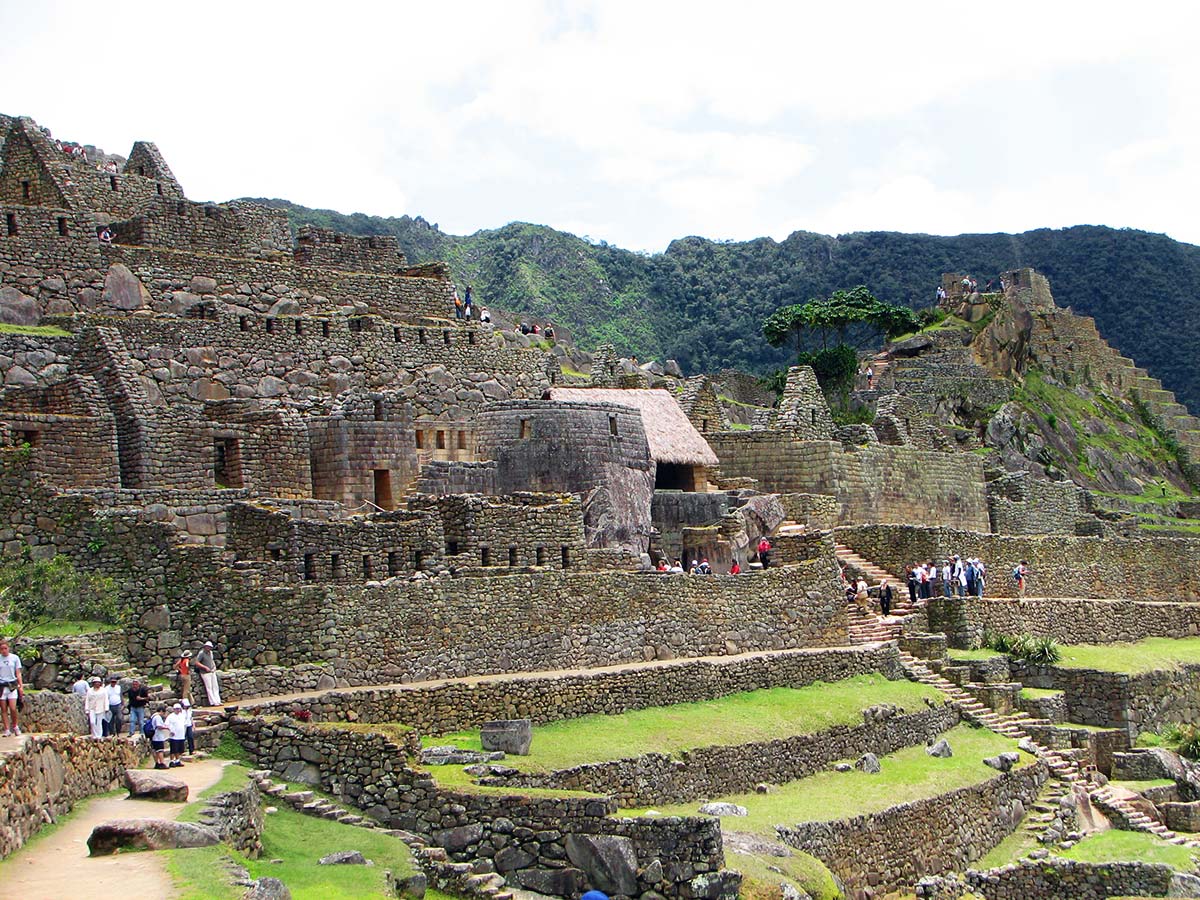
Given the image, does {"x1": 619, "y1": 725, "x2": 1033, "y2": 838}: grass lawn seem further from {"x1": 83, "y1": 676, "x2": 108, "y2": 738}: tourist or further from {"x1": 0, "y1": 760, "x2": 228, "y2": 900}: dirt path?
{"x1": 0, "y1": 760, "x2": 228, "y2": 900}: dirt path

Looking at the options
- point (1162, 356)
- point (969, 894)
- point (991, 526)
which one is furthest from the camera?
point (1162, 356)

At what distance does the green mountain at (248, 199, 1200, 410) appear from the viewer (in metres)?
89.9

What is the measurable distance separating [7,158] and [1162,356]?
299 feet

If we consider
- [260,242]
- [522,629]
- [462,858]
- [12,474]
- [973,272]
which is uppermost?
[973,272]

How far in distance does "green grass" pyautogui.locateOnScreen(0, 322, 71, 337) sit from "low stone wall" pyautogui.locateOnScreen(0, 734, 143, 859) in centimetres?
1015

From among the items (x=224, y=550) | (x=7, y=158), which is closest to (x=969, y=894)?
(x=224, y=550)

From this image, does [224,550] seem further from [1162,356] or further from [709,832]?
[1162,356]

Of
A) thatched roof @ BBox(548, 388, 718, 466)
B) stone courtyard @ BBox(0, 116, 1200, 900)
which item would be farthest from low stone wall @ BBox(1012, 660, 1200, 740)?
thatched roof @ BBox(548, 388, 718, 466)

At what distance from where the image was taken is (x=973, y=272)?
11500cm

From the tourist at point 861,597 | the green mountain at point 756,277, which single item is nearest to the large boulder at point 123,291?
the tourist at point 861,597

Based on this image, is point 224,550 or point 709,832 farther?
point 224,550

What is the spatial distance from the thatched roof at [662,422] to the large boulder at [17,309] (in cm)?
1031

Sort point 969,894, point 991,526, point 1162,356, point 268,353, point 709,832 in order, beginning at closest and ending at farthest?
point 709,832
point 969,894
point 268,353
point 991,526
point 1162,356

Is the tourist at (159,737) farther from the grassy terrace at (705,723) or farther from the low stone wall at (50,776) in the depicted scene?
the grassy terrace at (705,723)
